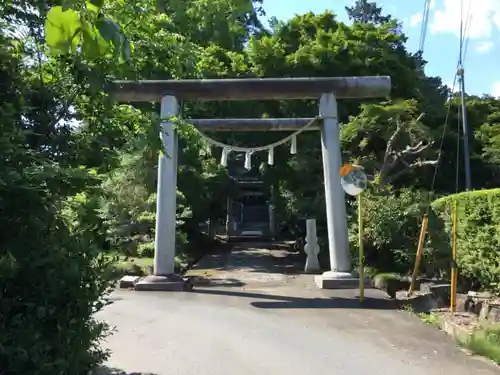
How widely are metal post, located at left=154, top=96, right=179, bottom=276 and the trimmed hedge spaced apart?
6.09 meters

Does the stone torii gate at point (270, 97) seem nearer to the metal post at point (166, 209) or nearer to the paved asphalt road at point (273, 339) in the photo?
the metal post at point (166, 209)

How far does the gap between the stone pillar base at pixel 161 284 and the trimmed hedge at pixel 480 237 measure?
5815 millimetres

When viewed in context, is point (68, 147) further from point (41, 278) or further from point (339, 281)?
point (339, 281)

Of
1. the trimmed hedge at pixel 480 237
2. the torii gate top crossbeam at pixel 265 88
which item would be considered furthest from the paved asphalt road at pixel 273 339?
the torii gate top crossbeam at pixel 265 88

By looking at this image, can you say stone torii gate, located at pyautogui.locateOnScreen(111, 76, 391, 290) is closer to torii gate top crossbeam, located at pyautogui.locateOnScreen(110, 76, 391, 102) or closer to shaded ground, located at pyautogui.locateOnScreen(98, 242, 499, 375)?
torii gate top crossbeam, located at pyautogui.locateOnScreen(110, 76, 391, 102)

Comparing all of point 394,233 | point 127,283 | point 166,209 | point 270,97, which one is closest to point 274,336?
point 166,209

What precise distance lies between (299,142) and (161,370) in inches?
544

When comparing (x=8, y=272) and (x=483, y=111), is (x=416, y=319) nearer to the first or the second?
(x=8, y=272)

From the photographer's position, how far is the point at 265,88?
11883 mm

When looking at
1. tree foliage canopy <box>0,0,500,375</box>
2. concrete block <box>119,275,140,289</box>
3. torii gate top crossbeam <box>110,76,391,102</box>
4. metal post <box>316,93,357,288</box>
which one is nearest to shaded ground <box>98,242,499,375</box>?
metal post <box>316,93,357,288</box>

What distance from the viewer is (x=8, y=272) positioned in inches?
124

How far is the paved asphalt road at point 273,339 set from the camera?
5.79 m

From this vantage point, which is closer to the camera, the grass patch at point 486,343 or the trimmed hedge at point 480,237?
the grass patch at point 486,343

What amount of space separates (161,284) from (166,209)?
1689mm
